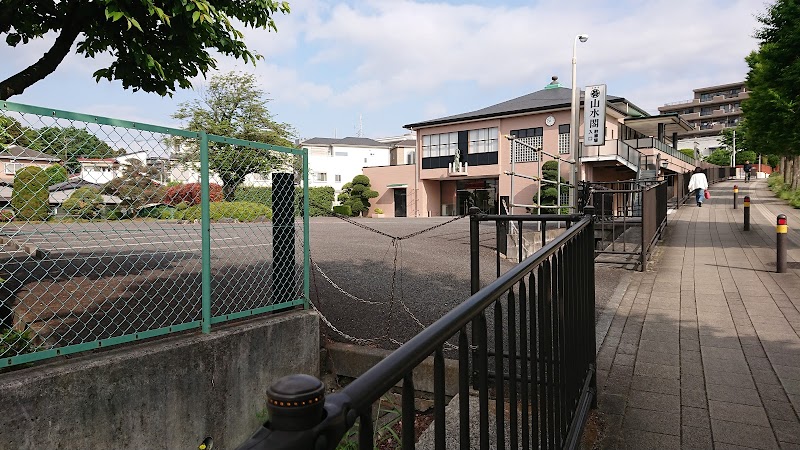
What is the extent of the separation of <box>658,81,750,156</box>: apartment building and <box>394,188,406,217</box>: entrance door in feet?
192

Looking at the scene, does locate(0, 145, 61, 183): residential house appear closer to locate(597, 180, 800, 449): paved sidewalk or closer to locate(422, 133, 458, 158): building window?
locate(597, 180, 800, 449): paved sidewalk

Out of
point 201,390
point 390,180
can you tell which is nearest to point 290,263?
point 201,390

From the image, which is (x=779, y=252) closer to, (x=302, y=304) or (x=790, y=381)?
(x=790, y=381)

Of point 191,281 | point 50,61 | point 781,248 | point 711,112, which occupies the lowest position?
point 191,281

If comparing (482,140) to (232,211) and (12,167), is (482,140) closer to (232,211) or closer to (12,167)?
(232,211)

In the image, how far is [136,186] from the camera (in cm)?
336

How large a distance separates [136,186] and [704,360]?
4624 millimetres

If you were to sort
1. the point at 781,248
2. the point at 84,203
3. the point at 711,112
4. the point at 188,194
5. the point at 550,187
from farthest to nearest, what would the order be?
the point at 711,112 → the point at 550,187 → the point at 781,248 → the point at 188,194 → the point at 84,203

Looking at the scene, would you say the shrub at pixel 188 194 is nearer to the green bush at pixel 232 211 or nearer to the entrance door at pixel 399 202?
the green bush at pixel 232 211

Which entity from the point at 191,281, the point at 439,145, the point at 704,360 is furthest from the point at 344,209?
the point at 704,360

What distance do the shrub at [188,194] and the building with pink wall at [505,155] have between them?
75.3 ft

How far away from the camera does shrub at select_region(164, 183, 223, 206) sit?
3572 millimetres

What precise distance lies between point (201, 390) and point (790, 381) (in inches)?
169

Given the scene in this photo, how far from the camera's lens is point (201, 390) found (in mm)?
3562
